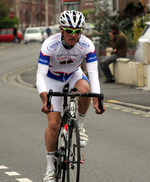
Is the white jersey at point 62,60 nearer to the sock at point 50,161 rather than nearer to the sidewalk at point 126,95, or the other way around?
the sock at point 50,161

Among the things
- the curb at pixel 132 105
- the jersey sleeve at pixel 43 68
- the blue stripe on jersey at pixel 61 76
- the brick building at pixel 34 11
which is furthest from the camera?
the brick building at pixel 34 11

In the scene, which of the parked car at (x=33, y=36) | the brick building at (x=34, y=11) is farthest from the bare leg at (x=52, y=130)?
the brick building at (x=34, y=11)

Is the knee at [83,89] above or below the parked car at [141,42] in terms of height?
above

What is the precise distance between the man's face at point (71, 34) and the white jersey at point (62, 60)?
0.46 ft

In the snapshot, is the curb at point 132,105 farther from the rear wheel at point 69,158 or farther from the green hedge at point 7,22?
the green hedge at point 7,22

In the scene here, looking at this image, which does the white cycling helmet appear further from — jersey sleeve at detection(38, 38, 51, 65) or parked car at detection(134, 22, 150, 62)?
parked car at detection(134, 22, 150, 62)

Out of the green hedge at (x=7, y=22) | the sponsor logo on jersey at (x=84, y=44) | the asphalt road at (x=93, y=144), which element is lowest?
the green hedge at (x=7, y=22)

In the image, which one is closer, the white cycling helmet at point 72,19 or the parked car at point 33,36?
the white cycling helmet at point 72,19

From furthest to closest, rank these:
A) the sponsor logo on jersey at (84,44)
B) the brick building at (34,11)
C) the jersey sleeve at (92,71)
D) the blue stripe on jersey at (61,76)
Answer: the brick building at (34,11), the blue stripe on jersey at (61,76), the sponsor logo on jersey at (84,44), the jersey sleeve at (92,71)

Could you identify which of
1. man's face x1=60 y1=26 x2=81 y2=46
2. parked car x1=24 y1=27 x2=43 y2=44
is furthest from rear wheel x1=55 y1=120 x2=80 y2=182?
parked car x1=24 y1=27 x2=43 y2=44

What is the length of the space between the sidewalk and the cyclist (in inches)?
280

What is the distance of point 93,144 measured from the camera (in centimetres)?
956

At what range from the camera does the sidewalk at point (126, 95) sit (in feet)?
47.8

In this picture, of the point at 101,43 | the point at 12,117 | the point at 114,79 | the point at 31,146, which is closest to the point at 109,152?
the point at 31,146
